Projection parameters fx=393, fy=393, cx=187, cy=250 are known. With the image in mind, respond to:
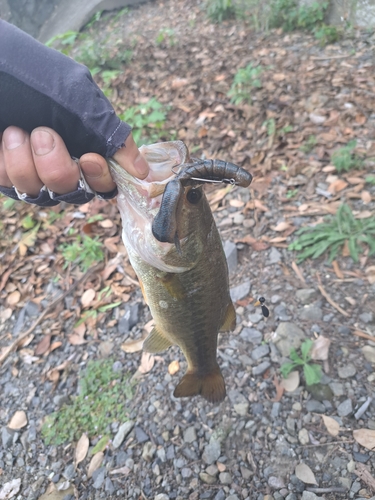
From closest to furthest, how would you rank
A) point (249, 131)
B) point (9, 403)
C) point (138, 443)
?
point (138, 443) → point (9, 403) → point (249, 131)

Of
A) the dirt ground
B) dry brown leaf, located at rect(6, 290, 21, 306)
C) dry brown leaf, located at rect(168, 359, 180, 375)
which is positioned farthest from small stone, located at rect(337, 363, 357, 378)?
dry brown leaf, located at rect(6, 290, 21, 306)

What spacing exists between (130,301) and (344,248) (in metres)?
2.06

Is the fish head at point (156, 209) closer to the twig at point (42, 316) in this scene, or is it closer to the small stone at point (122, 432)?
the small stone at point (122, 432)

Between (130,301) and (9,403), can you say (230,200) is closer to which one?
(130,301)

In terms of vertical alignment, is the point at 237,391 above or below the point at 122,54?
below

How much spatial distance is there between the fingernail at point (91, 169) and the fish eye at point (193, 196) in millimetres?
347

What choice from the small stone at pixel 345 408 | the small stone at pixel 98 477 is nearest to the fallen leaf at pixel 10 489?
the small stone at pixel 98 477

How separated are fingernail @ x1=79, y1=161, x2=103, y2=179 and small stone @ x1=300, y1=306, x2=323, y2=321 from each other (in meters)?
2.33

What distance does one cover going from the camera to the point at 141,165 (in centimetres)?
154

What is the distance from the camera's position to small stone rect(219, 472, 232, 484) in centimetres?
257

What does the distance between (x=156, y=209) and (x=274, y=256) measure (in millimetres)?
2325

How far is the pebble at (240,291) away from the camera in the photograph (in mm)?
3551

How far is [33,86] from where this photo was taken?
1.34 metres

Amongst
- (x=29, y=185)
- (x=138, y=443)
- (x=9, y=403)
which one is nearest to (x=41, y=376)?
(x=9, y=403)
